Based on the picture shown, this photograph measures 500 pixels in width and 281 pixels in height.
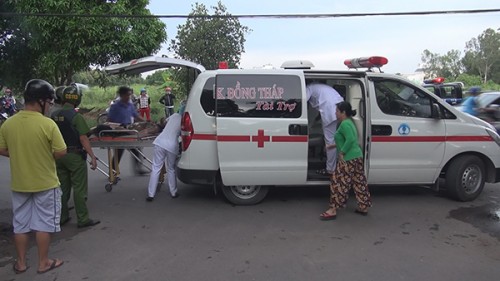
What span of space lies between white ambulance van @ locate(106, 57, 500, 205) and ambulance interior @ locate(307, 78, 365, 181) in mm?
21

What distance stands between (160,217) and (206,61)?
11259mm

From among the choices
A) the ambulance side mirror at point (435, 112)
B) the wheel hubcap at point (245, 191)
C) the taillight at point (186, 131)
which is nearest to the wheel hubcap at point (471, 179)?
the ambulance side mirror at point (435, 112)

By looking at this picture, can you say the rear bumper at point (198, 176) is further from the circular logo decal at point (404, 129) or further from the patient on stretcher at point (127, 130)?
the circular logo decal at point (404, 129)

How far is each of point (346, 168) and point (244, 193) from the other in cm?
148

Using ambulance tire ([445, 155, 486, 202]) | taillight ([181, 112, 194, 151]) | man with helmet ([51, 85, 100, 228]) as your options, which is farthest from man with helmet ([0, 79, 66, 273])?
ambulance tire ([445, 155, 486, 202])

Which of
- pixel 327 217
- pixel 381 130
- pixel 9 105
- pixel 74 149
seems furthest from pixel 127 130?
pixel 9 105

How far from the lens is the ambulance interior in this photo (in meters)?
5.76

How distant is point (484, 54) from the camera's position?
57938mm

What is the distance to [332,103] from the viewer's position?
570 cm

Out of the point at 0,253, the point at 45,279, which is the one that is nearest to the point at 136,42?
the point at 0,253

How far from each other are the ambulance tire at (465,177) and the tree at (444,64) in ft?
194

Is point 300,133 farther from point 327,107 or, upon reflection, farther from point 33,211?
point 33,211

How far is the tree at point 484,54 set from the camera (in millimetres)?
55938

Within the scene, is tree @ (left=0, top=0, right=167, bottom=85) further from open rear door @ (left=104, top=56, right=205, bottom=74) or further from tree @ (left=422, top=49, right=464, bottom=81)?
tree @ (left=422, top=49, right=464, bottom=81)
